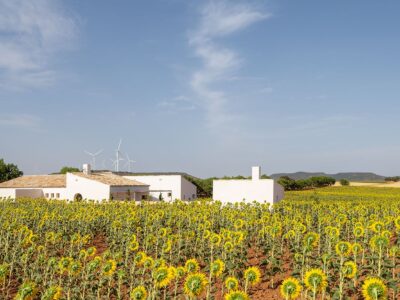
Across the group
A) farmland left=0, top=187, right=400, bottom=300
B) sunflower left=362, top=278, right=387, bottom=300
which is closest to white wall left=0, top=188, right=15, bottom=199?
farmland left=0, top=187, right=400, bottom=300

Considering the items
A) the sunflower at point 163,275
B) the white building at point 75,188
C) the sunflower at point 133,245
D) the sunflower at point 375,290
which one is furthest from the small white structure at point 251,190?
the sunflower at point 375,290

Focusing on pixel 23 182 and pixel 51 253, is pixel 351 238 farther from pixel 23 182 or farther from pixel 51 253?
pixel 23 182

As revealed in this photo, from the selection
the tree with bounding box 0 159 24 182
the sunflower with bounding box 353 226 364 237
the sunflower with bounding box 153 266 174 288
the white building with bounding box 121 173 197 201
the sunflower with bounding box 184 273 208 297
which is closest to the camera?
the sunflower with bounding box 184 273 208 297

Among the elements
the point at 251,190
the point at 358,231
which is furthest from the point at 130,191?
the point at 358,231

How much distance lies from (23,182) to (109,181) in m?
15.2

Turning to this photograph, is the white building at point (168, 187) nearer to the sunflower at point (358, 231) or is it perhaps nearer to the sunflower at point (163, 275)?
the sunflower at point (358, 231)

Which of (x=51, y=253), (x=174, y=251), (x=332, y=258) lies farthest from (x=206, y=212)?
(x=332, y=258)

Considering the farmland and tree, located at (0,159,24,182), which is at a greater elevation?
tree, located at (0,159,24,182)

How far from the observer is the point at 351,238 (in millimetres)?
20312

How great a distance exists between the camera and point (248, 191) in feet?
149

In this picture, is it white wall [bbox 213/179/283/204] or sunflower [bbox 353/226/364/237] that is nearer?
sunflower [bbox 353/226/364/237]

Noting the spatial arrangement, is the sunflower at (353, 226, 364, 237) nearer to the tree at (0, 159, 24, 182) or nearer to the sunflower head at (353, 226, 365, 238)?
the sunflower head at (353, 226, 365, 238)

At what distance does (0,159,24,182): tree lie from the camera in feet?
313

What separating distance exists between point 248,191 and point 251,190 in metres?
0.36
